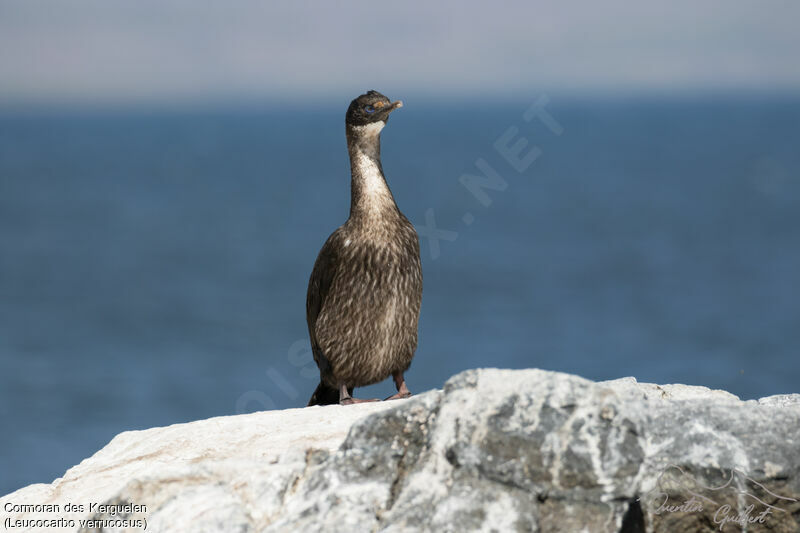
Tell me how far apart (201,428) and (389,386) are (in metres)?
20.9

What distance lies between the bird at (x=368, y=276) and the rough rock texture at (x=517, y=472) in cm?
292

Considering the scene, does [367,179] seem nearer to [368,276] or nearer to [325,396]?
[368,276]

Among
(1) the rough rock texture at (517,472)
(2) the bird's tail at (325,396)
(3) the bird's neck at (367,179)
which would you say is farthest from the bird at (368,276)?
(1) the rough rock texture at (517,472)

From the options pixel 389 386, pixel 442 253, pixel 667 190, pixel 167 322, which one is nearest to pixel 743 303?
pixel 442 253

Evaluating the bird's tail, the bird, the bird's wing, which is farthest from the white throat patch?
the bird's tail

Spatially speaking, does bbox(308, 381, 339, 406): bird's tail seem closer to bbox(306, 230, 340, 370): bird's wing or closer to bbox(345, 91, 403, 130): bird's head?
bbox(306, 230, 340, 370): bird's wing

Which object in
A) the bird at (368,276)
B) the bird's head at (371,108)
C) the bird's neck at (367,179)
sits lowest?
the bird at (368,276)

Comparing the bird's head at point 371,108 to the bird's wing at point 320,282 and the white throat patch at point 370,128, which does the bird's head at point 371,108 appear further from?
the bird's wing at point 320,282

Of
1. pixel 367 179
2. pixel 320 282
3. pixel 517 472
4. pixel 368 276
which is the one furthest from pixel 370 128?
pixel 517 472

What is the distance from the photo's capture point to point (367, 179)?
862cm

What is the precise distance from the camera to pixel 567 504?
16.2ft

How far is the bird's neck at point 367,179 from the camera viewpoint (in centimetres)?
859

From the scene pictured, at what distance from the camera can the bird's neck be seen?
28.2ft

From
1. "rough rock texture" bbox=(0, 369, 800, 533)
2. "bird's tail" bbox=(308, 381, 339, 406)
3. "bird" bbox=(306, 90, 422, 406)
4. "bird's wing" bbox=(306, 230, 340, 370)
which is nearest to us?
"rough rock texture" bbox=(0, 369, 800, 533)
